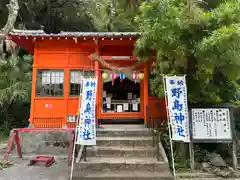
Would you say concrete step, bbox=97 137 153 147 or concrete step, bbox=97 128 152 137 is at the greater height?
concrete step, bbox=97 128 152 137

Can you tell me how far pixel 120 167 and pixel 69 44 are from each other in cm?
604

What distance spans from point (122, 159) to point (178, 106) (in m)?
2.27

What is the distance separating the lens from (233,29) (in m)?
4.72

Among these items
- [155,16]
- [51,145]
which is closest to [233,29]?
[155,16]

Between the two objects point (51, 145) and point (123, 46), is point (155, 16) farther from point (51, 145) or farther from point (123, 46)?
point (51, 145)

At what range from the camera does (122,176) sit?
5648 millimetres

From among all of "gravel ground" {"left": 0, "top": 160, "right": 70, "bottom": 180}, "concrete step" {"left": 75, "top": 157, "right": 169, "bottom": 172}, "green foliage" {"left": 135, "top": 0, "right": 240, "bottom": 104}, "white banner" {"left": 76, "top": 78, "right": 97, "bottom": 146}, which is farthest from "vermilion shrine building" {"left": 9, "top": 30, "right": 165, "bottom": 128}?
"concrete step" {"left": 75, "top": 157, "right": 169, "bottom": 172}

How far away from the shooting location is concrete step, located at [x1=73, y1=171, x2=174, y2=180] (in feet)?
18.4

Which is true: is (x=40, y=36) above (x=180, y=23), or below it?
above

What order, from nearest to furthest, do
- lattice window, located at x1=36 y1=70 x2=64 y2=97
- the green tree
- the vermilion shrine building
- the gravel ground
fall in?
the gravel ground
the vermilion shrine building
lattice window, located at x1=36 y1=70 x2=64 y2=97
the green tree

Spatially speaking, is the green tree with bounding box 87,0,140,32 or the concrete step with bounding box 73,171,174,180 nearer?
the concrete step with bounding box 73,171,174,180

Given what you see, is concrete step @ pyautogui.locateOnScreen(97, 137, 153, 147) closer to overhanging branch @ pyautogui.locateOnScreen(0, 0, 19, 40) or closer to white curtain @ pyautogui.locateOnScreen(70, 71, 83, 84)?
white curtain @ pyautogui.locateOnScreen(70, 71, 83, 84)

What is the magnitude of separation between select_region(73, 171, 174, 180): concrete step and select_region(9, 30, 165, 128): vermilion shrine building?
3459mm

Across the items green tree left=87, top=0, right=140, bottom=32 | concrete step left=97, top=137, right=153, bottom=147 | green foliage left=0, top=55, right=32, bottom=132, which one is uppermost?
green tree left=87, top=0, right=140, bottom=32
